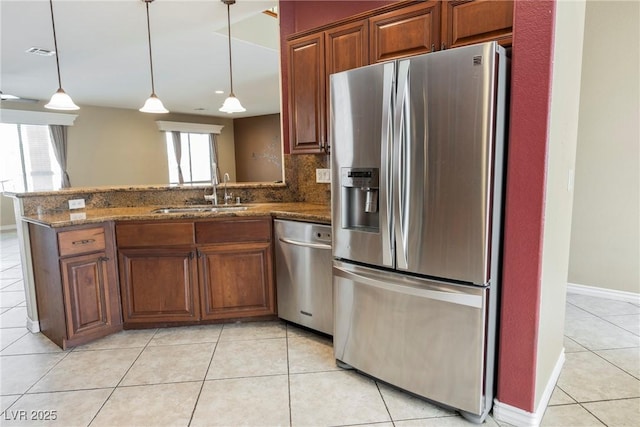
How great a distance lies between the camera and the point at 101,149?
836 cm

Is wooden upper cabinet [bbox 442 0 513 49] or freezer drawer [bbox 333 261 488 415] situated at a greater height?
wooden upper cabinet [bbox 442 0 513 49]

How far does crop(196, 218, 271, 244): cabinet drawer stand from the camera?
2707 mm

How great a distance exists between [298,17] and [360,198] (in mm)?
1965

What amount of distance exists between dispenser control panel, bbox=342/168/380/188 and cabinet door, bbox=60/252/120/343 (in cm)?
183

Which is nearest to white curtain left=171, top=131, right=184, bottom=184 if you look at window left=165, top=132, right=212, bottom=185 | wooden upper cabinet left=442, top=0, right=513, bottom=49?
window left=165, top=132, right=212, bottom=185

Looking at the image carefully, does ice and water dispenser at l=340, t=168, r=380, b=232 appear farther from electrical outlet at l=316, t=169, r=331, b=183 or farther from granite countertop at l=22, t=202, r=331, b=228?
electrical outlet at l=316, t=169, r=331, b=183

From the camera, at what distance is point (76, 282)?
2.52 meters

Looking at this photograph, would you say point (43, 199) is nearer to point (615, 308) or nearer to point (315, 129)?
point (315, 129)

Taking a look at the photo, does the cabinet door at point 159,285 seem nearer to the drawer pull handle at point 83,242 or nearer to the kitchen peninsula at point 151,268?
the kitchen peninsula at point 151,268

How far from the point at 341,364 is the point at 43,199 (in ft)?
8.20

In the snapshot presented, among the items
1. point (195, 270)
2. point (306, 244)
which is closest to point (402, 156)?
point (306, 244)

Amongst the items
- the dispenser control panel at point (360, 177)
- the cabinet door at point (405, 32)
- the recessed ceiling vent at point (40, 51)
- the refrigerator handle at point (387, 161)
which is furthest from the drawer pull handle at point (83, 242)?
the recessed ceiling vent at point (40, 51)

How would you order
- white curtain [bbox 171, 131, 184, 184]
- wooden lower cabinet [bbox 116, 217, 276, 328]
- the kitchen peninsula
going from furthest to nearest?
white curtain [bbox 171, 131, 184, 184]
wooden lower cabinet [bbox 116, 217, 276, 328]
the kitchen peninsula

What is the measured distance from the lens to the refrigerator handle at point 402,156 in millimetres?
1729
